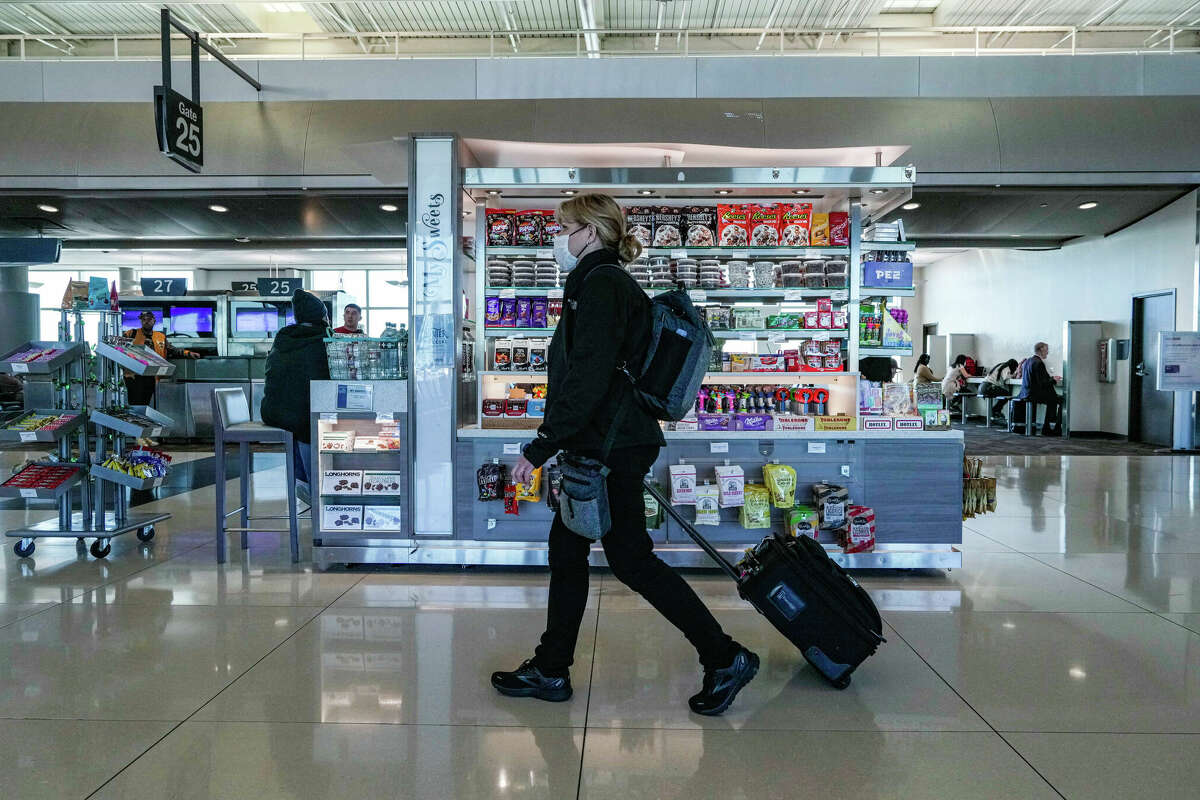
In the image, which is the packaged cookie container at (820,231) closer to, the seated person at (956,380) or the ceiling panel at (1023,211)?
the ceiling panel at (1023,211)

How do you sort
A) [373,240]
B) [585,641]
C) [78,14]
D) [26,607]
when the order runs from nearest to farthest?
[585,641], [26,607], [78,14], [373,240]

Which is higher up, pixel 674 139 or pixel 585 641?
pixel 674 139

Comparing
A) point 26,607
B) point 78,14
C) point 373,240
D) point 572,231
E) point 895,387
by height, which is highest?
point 78,14

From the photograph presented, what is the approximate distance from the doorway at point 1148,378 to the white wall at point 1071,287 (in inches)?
7.5

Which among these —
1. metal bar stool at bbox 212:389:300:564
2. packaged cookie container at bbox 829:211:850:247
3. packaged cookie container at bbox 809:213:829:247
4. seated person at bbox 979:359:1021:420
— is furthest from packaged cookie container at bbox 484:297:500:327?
seated person at bbox 979:359:1021:420

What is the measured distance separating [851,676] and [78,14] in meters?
12.5

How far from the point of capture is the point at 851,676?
119 inches

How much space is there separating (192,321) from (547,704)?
12437 mm

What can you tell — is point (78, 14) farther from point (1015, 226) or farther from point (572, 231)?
point (1015, 226)

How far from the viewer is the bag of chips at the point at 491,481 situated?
14.9 feet

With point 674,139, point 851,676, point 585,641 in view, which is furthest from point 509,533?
point 674,139

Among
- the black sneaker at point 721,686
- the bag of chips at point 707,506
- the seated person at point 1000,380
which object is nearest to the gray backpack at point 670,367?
the black sneaker at point 721,686

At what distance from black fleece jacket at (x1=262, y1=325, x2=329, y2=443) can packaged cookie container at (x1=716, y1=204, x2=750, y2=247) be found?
8.41 ft

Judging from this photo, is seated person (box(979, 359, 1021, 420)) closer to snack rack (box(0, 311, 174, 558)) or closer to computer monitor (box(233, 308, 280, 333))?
computer monitor (box(233, 308, 280, 333))
